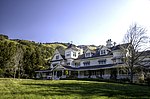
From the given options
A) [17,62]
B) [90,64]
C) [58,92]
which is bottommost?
[58,92]

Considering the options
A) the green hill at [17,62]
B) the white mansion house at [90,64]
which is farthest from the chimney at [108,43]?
the green hill at [17,62]

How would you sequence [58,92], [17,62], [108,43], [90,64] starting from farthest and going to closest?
[17,62] → [108,43] → [90,64] → [58,92]

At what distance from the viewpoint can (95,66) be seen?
55.3 metres

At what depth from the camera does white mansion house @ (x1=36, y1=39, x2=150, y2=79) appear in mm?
50209

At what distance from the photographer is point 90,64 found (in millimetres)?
59062

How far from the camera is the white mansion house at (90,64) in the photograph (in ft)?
165

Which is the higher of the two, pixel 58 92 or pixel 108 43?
pixel 108 43

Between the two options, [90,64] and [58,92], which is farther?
[90,64]

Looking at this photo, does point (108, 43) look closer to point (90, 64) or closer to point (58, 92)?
point (90, 64)

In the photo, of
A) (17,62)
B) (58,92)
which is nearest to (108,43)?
(17,62)

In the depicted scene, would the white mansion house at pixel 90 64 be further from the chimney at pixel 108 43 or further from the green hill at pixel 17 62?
the green hill at pixel 17 62

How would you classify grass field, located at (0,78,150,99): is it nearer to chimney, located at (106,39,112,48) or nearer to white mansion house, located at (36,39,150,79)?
white mansion house, located at (36,39,150,79)

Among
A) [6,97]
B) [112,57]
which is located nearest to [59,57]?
[112,57]

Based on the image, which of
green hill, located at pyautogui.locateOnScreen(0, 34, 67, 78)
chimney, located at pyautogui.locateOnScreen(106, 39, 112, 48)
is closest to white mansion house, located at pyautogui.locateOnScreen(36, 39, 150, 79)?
chimney, located at pyautogui.locateOnScreen(106, 39, 112, 48)
